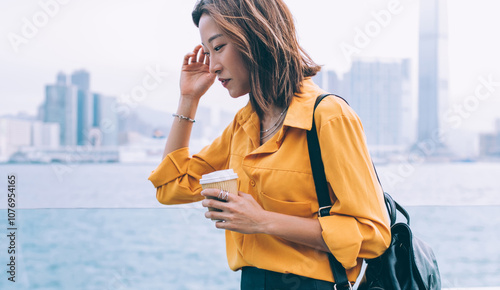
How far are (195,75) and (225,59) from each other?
29cm

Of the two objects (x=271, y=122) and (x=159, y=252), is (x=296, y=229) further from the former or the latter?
(x=159, y=252)

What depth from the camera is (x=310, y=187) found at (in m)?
0.82

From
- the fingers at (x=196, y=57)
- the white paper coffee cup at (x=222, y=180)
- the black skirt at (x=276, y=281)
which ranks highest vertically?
the fingers at (x=196, y=57)

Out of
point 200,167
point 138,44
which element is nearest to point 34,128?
point 138,44

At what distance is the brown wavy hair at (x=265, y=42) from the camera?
86 centimetres

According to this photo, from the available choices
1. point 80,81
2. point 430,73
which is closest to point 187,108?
point 430,73

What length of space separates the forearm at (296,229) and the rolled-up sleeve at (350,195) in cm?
2

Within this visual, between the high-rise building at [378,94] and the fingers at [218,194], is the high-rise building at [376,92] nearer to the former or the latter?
the high-rise building at [378,94]

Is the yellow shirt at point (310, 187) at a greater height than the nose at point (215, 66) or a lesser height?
lesser

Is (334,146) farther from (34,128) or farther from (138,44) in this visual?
(138,44)

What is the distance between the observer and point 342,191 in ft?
2.52
